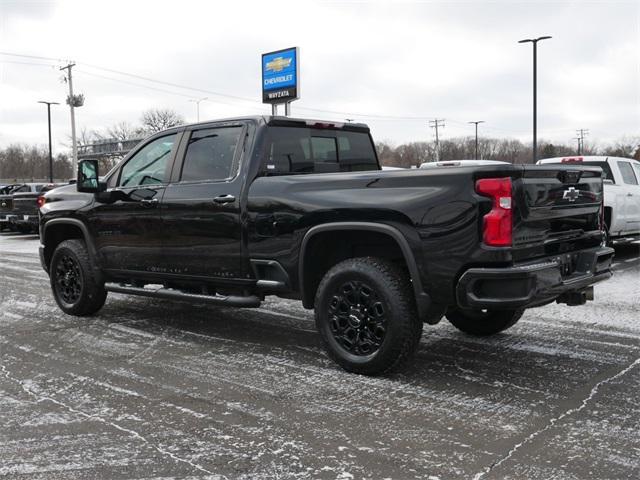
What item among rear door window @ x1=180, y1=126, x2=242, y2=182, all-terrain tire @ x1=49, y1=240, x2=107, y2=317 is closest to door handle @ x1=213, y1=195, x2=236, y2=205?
rear door window @ x1=180, y1=126, x2=242, y2=182

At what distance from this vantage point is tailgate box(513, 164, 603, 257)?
397 cm

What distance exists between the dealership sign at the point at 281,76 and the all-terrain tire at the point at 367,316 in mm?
21573

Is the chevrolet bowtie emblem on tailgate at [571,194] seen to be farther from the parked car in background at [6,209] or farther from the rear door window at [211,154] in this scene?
the parked car in background at [6,209]

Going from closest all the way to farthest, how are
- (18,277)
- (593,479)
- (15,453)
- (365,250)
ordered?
(593,479), (15,453), (365,250), (18,277)

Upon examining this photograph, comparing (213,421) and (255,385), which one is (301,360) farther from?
(213,421)

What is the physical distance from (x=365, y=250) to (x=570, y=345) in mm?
2028

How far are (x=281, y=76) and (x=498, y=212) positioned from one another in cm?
2299

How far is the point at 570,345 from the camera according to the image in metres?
5.30

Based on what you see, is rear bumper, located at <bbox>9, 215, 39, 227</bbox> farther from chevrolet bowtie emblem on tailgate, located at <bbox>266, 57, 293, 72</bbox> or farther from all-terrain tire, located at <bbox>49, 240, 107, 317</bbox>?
all-terrain tire, located at <bbox>49, 240, 107, 317</bbox>

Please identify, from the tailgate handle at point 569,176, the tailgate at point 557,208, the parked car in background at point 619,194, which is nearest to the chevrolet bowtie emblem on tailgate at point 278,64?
the parked car in background at point 619,194

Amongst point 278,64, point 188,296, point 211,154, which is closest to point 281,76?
point 278,64

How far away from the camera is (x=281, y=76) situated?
2570cm

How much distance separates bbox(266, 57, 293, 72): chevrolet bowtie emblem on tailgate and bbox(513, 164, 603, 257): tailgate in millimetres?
21857

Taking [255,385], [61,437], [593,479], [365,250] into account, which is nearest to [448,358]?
[365,250]
